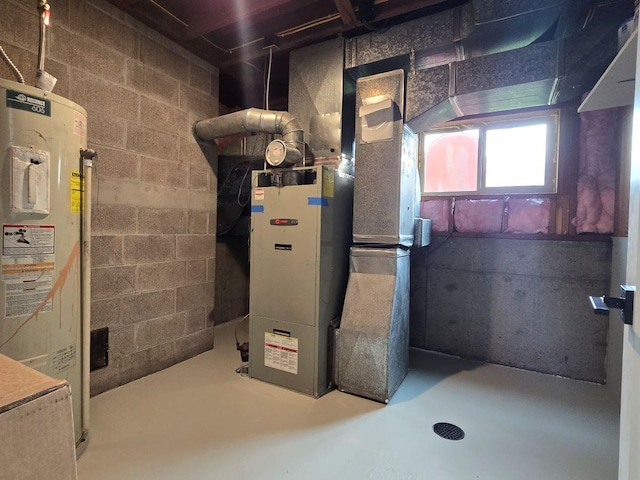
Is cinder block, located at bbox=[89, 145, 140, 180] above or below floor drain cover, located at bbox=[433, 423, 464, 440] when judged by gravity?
above

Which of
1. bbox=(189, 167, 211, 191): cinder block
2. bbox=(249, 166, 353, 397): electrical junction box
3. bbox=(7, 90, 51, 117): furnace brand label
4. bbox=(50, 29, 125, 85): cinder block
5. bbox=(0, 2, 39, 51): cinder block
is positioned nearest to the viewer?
bbox=(7, 90, 51, 117): furnace brand label

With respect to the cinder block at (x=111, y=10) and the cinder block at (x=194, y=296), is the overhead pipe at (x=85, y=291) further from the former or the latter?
the cinder block at (x=111, y=10)

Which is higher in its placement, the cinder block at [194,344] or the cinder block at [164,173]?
the cinder block at [164,173]

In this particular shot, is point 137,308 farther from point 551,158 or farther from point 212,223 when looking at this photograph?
point 551,158

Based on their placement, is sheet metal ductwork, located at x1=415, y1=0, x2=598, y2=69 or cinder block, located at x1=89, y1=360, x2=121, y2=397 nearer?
sheet metal ductwork, located at x1=415, y1=0, x2=598, y2=69

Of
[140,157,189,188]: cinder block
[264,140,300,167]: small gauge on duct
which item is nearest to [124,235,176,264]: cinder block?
[140,157,189,188]: cinder block

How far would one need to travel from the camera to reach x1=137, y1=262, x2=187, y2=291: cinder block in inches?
94.0

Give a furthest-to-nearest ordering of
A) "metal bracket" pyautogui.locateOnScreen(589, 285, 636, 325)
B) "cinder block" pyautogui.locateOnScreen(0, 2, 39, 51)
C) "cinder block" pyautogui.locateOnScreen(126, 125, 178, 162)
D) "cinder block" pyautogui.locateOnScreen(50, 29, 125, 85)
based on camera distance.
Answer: "cinder block" pyautogui.locateOnScreen(126, 125, 178, 162)
"cinder block" pyautogui.locateOnScreen(50, 29, 125, 85)
"cinder block" pyautogui.locateOnScreen(0, 2, 39, 51)
"metal bracket" pyautogui.locateOnScreen(589, 285, 636, 325)

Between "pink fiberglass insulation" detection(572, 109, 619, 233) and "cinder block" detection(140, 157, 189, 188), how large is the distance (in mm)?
3290

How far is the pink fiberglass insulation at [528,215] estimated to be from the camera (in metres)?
2.65

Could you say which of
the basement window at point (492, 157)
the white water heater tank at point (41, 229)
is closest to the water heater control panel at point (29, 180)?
the white water heater tank at point (41, 229)

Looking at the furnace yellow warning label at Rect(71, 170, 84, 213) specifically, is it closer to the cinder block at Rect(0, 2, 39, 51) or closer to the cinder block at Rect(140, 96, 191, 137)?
the cinder block at Rect(0, 2, 39, 51)

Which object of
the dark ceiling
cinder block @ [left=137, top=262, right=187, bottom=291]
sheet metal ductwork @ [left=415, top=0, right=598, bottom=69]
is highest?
the dark ceiling

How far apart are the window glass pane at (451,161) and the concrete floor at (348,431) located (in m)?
1.79
